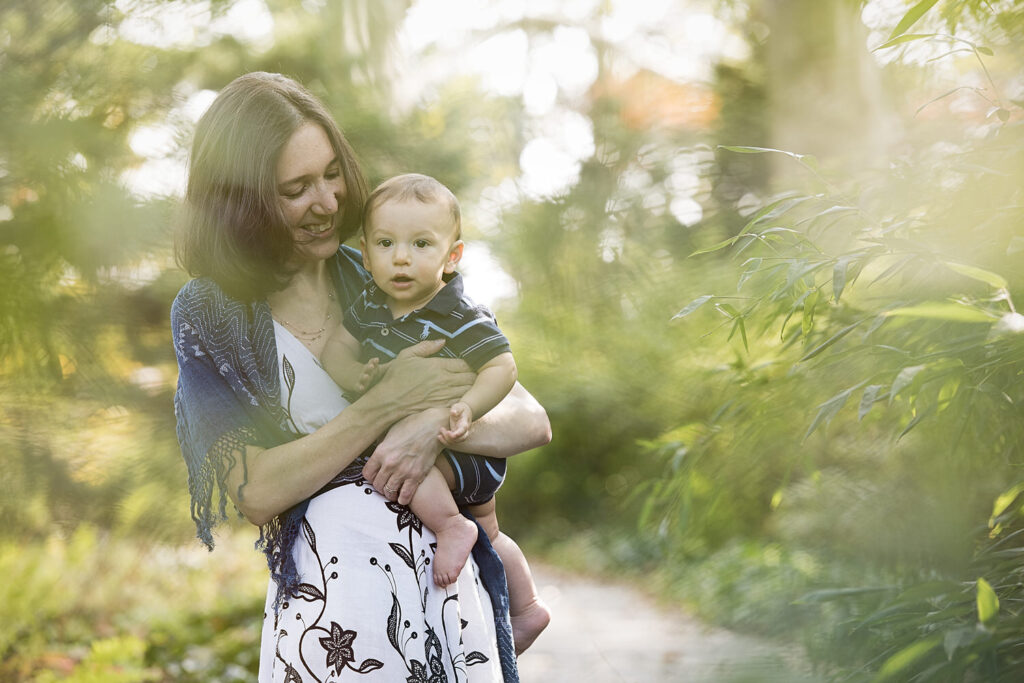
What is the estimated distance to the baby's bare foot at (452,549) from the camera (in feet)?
3.74

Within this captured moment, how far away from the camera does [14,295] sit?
196cm

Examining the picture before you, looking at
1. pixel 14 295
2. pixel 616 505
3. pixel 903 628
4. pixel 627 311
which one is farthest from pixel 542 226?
pixel 616 505

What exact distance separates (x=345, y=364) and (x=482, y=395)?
0.22m

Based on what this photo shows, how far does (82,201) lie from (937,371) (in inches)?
79.6

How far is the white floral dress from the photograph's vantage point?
42.8 inches

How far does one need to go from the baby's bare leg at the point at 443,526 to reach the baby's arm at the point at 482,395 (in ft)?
0.22

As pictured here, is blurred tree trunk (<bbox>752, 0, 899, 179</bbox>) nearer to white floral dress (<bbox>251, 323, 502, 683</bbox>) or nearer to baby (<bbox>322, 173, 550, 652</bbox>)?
baby (<bbox>322, 173, 550, 652</bbox>)

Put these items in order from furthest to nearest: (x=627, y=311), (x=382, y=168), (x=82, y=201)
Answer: (x=627, y=311) → (x=382, y=168) → (x=82, y=201)

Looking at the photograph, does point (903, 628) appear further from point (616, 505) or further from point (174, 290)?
point (616, 505)

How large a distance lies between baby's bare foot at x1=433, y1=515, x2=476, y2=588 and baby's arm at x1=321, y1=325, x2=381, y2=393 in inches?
9.4

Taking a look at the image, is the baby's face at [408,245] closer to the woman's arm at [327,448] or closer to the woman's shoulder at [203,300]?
the woman's arm at [327,448]

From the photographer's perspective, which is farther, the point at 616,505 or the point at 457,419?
the point at 616,505

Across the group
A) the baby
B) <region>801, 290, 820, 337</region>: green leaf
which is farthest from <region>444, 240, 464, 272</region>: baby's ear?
<region>801, 290, 820, 337</region>: green leaf

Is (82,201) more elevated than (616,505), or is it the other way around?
(82,201)
